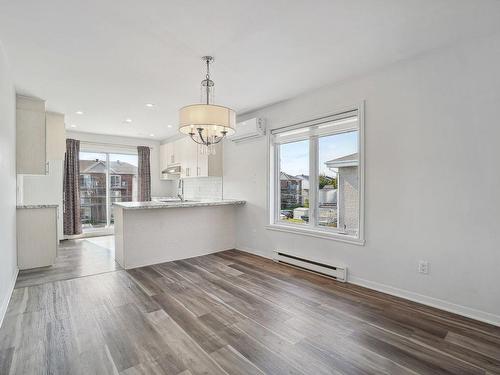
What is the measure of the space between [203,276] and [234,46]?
9.28ft

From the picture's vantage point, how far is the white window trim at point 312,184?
3.33m

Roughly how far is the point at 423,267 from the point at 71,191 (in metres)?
6.81

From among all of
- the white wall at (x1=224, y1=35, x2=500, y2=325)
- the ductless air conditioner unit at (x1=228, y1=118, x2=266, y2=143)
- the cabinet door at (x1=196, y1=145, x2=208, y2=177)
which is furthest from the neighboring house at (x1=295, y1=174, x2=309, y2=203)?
the cabinet door at (x1=196, y1=145, x2=208, y2=177)

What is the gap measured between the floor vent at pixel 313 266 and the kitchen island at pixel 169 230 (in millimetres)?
1255

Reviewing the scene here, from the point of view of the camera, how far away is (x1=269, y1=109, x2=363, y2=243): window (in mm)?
3578

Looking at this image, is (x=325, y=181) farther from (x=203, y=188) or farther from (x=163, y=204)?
(x=203, y=188)

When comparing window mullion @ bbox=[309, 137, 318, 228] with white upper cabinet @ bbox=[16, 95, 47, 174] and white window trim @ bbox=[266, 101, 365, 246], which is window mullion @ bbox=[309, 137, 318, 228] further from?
white upper cabinet @ bbox=[16, 95, 47, 174]

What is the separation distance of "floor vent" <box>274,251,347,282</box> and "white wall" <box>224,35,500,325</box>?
14cm

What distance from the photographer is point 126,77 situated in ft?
11.1

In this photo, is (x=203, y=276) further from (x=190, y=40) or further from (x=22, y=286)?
(x=190, y=40)

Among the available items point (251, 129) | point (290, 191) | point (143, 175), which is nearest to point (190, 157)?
point (251, 129)

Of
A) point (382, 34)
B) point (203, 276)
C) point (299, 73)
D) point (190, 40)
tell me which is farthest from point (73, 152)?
point (382, 34)

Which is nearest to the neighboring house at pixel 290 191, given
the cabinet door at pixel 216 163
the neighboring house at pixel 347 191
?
the neighboring house at pixel 347 191

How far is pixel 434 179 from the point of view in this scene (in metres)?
2.77
